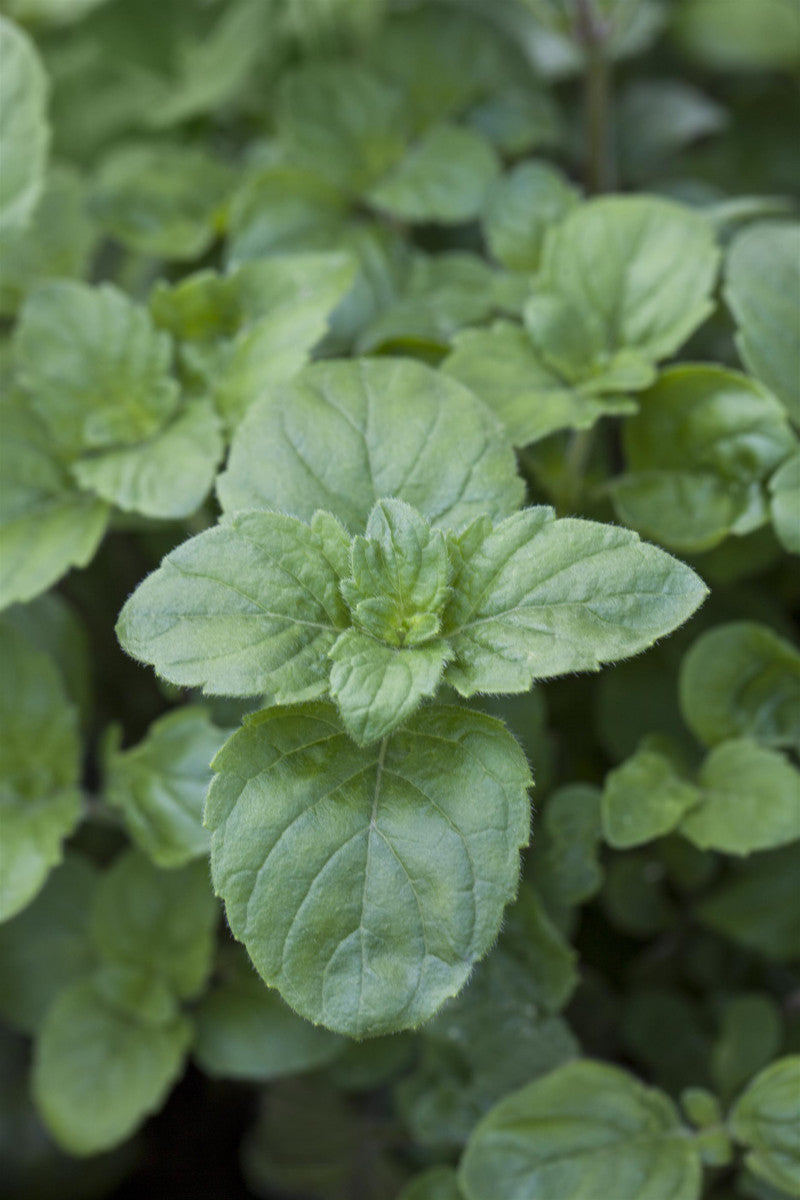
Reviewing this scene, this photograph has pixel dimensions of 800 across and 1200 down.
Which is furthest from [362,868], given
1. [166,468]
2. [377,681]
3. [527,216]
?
[527,216]

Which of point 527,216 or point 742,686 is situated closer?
point 742,686

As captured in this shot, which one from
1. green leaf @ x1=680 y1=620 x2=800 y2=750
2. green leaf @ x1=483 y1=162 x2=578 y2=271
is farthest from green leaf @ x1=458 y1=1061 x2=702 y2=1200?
green leaf @ x1=483 y1=162 x2=578 y2=271

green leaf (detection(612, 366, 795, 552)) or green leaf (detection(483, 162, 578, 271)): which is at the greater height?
green leaf (detection(483, 162, 578, 271))

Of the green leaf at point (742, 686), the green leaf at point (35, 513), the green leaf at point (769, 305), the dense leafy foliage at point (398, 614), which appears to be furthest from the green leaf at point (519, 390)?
the green leaf at point (35, 513)

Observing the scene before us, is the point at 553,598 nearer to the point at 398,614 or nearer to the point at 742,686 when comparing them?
the point at 398,614

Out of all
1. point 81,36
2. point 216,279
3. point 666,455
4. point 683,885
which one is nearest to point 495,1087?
point 683,885

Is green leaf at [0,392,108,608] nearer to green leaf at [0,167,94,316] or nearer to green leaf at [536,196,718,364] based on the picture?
green leaf at [0,167,94,316]

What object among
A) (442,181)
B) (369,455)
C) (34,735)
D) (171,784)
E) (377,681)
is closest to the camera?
(377,681)
